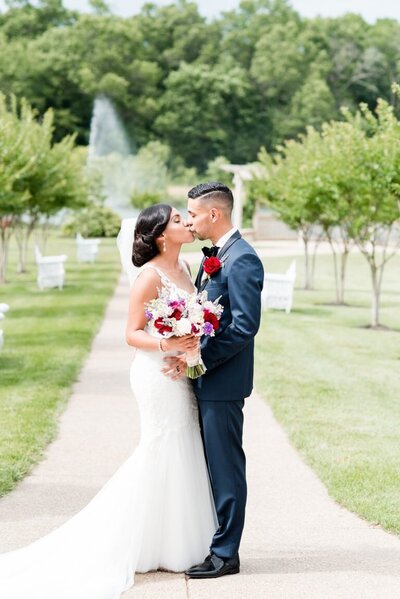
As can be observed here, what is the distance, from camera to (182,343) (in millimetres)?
4871

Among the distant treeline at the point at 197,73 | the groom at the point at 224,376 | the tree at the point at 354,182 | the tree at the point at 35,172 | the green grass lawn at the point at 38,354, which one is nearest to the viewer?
the groom at the point at 224,376

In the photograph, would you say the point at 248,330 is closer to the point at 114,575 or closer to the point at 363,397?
the point at 114,575

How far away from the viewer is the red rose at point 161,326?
482 cm

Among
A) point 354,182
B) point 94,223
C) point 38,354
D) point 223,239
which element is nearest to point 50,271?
point 354,182

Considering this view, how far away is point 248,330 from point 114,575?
1341 millimetres

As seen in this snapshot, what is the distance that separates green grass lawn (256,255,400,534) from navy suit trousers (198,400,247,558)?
1473 mm

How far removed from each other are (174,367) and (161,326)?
0.36m

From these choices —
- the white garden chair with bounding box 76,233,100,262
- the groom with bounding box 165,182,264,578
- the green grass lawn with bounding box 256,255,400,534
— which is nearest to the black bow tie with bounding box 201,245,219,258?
the groom with bounding box 165,182,264,578

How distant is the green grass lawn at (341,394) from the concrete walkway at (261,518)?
19cm

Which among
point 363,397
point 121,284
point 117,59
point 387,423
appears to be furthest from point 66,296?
point 117,59

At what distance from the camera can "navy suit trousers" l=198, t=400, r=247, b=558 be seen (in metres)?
5.11

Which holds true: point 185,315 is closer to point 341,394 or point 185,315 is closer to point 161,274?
point 161,274

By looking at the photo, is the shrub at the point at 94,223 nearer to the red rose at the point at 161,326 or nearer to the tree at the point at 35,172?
the tree at the point at 35,172

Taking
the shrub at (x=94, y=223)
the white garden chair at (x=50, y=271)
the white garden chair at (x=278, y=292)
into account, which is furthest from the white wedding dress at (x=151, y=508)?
the shrub at (x=94, y=223)
